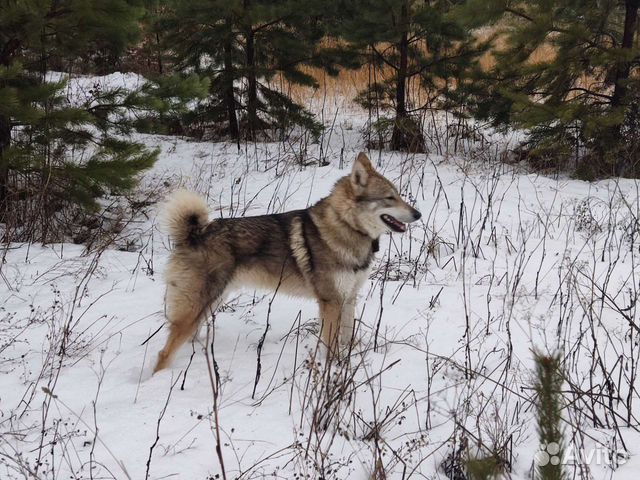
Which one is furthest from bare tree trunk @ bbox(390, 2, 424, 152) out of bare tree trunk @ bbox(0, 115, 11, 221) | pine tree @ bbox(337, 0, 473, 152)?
bare tree trunk @ bbox(0, 115, 11, 221)

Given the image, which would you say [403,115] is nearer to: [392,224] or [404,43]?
[404,43]

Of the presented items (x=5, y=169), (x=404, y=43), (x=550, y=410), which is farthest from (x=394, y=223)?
(x=404, y=43)

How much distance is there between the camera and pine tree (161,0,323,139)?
8266 mm

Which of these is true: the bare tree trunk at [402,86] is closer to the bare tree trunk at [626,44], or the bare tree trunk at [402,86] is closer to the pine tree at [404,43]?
the pine tree at [404,43]

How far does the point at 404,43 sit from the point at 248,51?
261 centimetres

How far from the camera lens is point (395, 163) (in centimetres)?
796

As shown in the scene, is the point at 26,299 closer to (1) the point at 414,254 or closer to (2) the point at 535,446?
(1) the point at 414,254

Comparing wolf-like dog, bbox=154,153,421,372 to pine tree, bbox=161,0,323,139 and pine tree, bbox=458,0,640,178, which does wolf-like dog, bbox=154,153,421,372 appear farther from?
pine tree, bbox=161,0,323,139

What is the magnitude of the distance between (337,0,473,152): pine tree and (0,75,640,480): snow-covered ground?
8.08ft

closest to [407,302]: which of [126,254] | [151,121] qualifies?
[126,254]

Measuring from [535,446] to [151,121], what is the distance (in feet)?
18.2

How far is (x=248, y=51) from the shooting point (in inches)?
345

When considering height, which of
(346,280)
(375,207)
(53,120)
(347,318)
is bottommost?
(347,318)

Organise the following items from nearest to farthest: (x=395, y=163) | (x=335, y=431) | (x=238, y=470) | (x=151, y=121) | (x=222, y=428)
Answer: (x=238, y=470) → (x=335, y=431) → (x=222, y=428) → (x=151, y=121) → (x=395, y=163)
